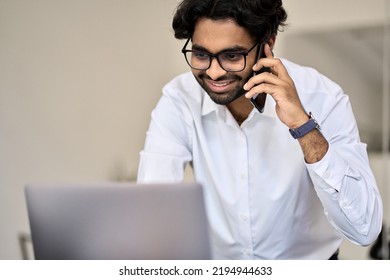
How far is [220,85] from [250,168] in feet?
0.76

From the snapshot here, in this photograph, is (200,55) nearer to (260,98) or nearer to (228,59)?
(228,59)

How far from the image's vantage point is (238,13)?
115 centimetres

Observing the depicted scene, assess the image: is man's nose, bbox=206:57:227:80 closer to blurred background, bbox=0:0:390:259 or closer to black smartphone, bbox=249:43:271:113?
black smartphone, bbox=249:43:271:113

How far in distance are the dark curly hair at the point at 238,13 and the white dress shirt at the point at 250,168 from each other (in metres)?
0.13

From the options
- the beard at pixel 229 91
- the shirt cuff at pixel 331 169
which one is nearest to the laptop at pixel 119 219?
the shirt cuff at pixel 331 169

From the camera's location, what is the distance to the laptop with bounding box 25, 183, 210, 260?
815 millimetres

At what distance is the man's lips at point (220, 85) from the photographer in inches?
46.3

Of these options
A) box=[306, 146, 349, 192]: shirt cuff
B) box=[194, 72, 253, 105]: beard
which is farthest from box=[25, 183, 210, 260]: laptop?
box=[194, 72, 253, 105]: beard

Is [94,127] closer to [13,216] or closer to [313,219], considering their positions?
[13,216]

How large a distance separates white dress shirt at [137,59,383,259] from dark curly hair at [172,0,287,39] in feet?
0.44

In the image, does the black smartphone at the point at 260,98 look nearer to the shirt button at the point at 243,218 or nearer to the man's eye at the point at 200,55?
the man's eye at the point at 200,55

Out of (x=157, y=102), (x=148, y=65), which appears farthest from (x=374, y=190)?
(x=148, y=65)

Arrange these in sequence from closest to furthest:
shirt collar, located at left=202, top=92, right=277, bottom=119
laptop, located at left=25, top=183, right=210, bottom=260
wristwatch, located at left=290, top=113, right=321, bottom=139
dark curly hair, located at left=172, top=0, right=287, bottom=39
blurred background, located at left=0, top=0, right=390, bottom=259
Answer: laptop, located at left=25, top=183, right=210, bottom=260 < wristwatch, located at left=290, top=113, right=321, bottom=139 < dark curly hair, located at left=172, top=0, right=287, bottom=39 < shirt collar, located at left=202, top=92, right=277, bottom=119 < blurred background, located at left=0, top=0, right=390, bottom=259

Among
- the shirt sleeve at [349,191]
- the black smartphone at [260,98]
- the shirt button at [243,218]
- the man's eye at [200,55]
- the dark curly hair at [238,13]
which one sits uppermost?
the dark curly hair at [238,13]
